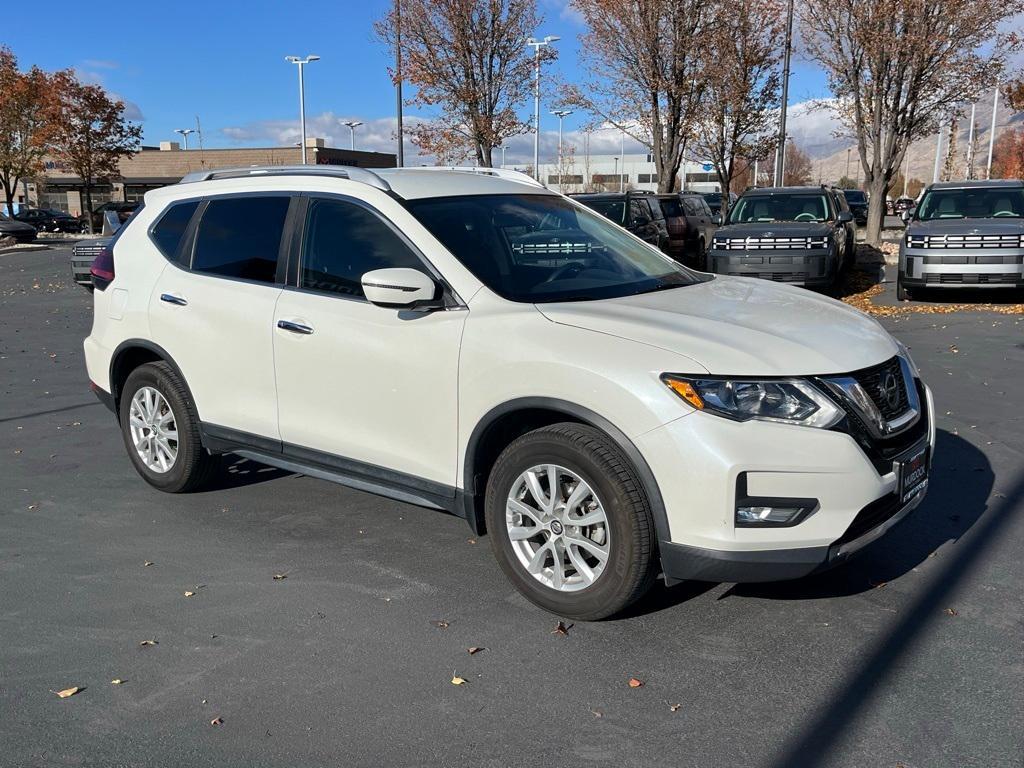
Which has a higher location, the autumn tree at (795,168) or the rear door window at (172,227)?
the autumn tree at (795,168)

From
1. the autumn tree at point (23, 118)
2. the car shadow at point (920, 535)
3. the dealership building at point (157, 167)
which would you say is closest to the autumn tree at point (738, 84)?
the car shadow at point (920, 535)

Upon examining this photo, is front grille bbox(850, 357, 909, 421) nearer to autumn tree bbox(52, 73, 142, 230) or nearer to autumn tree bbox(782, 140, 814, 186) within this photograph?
autumn tree bbox(52, 73, 142, 230)

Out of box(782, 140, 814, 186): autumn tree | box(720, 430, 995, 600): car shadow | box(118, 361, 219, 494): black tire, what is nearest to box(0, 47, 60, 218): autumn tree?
box(118, 361, 219, 494): black tire

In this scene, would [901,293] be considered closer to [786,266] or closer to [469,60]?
[786,266]

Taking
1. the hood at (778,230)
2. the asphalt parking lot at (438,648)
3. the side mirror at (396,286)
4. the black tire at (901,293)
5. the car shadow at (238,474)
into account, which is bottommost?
the asphalt parking lot at (438,648)

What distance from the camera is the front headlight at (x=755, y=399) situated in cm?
347

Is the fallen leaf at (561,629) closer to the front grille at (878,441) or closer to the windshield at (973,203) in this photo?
the front grille at (878,441)

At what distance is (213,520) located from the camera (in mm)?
5316

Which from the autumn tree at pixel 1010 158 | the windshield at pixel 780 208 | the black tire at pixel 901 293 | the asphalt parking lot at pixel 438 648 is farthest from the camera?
the autumn tree at pixel 1010 158

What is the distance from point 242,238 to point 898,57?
62.0 ft

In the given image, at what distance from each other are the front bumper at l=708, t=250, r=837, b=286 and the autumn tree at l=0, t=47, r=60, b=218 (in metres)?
38.5

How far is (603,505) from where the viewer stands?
146 inches

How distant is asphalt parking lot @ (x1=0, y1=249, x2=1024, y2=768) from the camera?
3.12 m

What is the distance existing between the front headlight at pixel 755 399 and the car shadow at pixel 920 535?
0.65 meters
